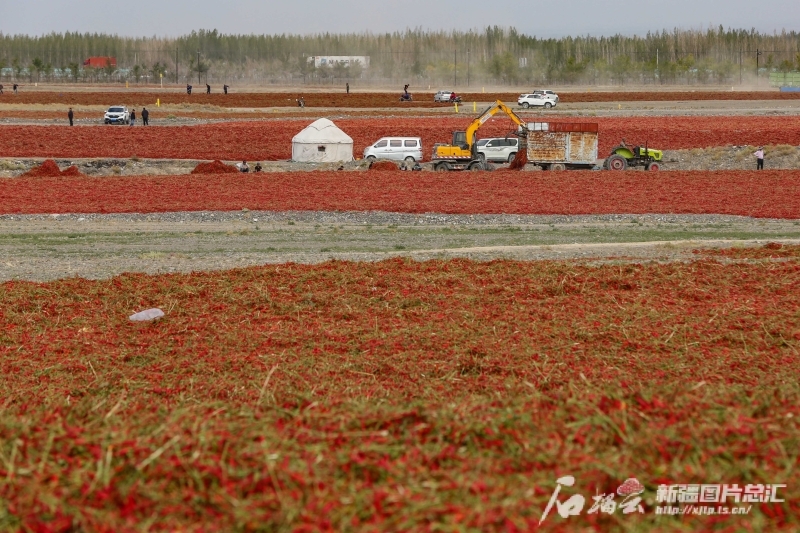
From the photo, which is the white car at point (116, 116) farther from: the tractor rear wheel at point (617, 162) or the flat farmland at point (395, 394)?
the flat farmland at point (395, 394)

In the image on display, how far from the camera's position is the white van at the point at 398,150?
49.9 m

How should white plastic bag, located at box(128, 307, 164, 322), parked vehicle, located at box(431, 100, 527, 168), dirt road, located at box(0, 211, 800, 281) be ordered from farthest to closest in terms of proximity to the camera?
parked vehicle, located at box(431, 100, 527, 168) → dirt road, located at box(0, 211, 800, 281) → white plastic bag, located at box(128, 307, 164, 322)

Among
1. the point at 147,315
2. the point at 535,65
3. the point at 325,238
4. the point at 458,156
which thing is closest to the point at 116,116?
the point at 458,156

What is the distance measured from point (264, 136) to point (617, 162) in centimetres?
2326

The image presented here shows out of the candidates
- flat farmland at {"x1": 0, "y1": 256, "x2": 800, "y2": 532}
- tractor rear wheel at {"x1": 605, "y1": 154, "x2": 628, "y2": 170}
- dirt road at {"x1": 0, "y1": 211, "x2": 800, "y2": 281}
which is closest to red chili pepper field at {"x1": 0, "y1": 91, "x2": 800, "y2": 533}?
flat farmland at {"x1": 0, "y1": 256, "x2": 800, "y2": 532}

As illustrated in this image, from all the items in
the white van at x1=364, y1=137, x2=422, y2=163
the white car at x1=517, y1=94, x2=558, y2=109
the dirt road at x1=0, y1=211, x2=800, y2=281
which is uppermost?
the white car at x1=517, y1=94, x2=558, y2=109

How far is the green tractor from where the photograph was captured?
4541 centimetres

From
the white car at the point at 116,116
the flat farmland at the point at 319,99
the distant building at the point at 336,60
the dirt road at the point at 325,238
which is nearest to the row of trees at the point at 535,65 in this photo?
the distant building at the point at 336,60

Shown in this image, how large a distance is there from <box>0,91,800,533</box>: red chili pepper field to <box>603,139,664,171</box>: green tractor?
24853 mm

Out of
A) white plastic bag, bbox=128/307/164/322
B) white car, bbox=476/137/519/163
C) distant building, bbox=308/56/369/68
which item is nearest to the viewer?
white plastic bag, bbox=128/307/164/322

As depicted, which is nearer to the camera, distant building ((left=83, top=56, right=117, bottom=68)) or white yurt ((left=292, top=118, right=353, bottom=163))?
white yurt ((left=292, top=118, right=353, bottom=163))

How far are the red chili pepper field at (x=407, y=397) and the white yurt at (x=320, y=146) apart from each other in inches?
1198

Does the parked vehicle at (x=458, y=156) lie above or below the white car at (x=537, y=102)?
below

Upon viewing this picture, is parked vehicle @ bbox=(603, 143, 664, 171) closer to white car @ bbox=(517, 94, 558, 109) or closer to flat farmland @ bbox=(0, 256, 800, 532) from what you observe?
flat farmland @ bbox=(0, 256, 800, 532)
